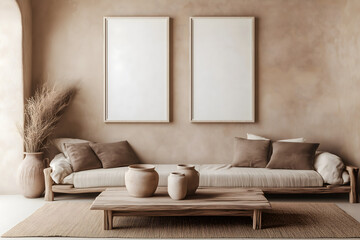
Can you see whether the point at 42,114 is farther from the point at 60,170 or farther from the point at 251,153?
the point at 251,153

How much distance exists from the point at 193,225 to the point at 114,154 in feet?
6.18

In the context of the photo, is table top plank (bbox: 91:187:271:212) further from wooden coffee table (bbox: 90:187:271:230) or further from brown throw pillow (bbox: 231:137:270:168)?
brown throw pillow (bbox: 231:137:270:168)

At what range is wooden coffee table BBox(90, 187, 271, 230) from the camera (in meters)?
3.48

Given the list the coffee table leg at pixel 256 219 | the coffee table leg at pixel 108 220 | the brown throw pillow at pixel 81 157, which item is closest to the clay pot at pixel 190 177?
the coffee table leg at pixel 256 219

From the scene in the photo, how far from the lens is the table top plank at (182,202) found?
3477 mm

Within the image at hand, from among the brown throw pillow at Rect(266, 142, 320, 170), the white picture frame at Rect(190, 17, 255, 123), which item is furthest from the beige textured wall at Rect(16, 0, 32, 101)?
the brown throw pillow at Rect(266, 142, 320, 170)

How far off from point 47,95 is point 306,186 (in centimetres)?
376

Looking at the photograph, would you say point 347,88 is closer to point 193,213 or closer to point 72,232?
point 193,213

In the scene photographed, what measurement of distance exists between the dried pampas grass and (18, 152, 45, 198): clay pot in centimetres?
18

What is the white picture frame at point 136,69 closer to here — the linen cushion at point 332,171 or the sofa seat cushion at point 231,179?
the sofa seat cushion at point 231,179

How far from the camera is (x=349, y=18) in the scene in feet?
17.9

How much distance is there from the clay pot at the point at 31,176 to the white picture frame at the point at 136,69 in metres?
1.17

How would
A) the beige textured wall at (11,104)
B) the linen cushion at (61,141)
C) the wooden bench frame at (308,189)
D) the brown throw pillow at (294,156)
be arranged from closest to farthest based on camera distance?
1. the wooden bench frame at (308,189)
2. the brown throw pillow at (294,156)
3. the beige textured wall at (11,104)
4. the linen cushion at (61,141)

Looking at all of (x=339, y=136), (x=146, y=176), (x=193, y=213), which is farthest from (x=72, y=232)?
(x=339, y=136)
